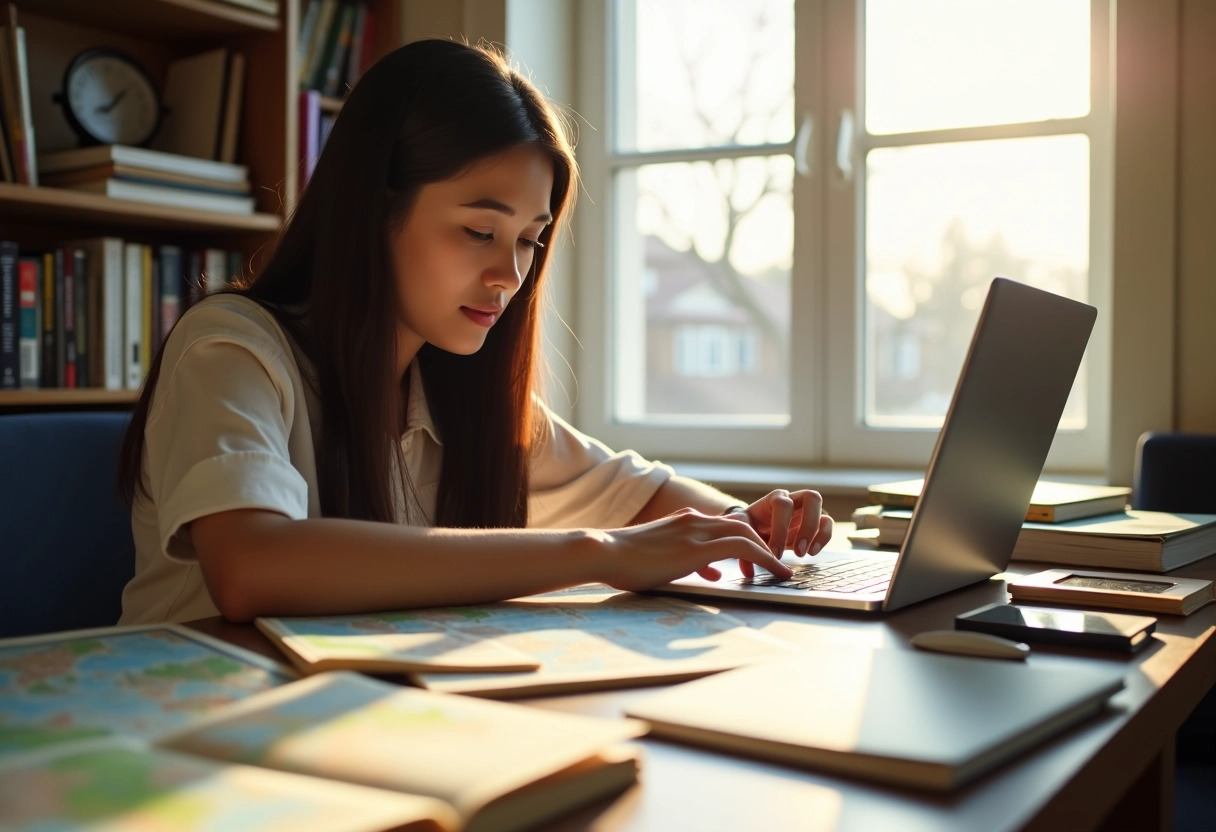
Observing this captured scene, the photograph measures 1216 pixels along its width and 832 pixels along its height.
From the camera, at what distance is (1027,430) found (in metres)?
1.05

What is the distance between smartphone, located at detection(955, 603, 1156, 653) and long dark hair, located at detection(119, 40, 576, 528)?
0.61 meters

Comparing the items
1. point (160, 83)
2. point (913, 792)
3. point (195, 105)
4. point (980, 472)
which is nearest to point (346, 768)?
point (913, 792)

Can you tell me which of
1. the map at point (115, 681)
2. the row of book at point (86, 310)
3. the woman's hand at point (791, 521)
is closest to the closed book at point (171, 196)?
the row of book at point (86, 310)

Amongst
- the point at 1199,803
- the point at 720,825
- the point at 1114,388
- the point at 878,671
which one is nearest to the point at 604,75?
the point at 1114,388

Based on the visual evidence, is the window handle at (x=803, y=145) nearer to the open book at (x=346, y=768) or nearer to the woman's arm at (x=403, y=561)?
the woman's arm at (x=403, y=561)

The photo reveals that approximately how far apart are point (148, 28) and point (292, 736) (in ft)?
7.45

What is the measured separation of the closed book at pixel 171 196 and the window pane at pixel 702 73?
0.90m

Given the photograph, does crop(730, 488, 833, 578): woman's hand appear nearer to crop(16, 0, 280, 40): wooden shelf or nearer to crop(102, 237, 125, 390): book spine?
crop(102, 237, 125, 390): book spine

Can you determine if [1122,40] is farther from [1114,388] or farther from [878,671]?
[878,671]

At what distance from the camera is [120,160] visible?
212 centimetres

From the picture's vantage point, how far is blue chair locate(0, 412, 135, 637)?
1.18 m

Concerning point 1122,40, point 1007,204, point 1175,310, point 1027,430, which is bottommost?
point 1027,430

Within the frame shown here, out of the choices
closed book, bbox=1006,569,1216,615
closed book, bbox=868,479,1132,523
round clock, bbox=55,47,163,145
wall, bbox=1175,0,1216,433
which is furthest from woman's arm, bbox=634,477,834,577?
round clock, bbox=55,47,163,145

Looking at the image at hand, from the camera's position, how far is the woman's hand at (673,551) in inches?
38.3
